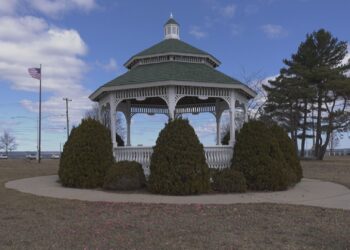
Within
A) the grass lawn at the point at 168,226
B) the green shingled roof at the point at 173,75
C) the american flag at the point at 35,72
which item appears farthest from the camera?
the american flag at the point at 35,72

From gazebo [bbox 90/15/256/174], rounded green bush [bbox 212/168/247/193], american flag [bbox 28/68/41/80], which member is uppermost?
american flag [bbox 28/68/41/80]

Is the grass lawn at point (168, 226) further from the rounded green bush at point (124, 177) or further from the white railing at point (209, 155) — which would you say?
the white railing at point (209, 155)

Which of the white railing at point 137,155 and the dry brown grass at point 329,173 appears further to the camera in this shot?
the dry brown grass at point 329,173

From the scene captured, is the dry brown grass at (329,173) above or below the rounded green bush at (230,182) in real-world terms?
below

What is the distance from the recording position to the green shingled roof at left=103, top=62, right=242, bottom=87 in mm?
14719

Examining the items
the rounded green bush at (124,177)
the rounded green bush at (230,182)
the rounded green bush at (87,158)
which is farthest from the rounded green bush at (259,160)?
the rounded green bush at (87,158)

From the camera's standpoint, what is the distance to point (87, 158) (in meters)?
14.1

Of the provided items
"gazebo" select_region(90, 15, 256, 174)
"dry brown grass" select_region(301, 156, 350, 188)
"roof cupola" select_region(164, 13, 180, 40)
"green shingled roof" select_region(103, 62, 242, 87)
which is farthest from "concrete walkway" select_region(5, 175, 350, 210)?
"roof cupola" select_region(164, 13, 180, 40)

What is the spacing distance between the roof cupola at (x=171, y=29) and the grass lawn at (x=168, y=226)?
10.4 m

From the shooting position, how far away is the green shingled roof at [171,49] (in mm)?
17067

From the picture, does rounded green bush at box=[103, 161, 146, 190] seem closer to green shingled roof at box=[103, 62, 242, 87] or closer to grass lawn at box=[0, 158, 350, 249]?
grass lawn at box=[0, 158, 350, 249]

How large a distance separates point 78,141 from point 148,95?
9.30 feet

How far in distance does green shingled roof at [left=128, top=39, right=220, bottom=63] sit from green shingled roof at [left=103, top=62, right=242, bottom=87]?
61 cm

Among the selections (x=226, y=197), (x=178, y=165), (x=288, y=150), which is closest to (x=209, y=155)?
(x=178, y=165)
